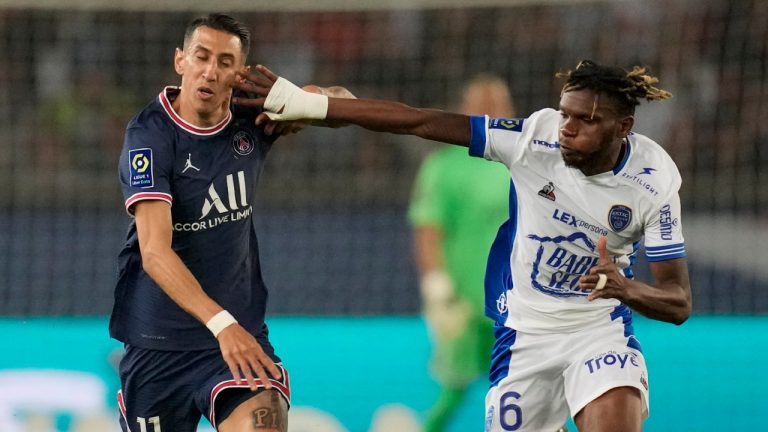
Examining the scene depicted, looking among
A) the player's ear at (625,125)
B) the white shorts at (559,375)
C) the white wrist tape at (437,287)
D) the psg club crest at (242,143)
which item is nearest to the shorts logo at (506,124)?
the player's ear at (625,125)

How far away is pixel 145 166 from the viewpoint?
16.8 ft

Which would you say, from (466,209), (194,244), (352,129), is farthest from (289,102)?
(352,129)

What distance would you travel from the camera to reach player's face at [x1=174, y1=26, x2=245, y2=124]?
17.0ft

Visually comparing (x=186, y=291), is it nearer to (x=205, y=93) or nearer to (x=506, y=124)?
→ (x=205, y=93)

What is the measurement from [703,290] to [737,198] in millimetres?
1092

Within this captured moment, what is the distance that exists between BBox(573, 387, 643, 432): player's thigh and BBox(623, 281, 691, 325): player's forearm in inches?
14.0

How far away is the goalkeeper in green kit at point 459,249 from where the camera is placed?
7633 mm

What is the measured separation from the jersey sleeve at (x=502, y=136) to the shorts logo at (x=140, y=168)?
53.2 inches

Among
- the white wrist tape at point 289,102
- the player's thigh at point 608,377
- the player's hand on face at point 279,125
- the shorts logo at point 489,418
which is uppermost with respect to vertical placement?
the white wrist tape at point 289,102

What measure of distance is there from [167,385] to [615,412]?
1.90m

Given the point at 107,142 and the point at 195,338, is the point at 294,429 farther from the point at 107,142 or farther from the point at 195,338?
the point at 107,142

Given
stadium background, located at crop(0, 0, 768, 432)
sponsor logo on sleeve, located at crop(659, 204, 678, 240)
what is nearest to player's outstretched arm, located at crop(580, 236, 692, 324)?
sponsor logo on sleeve, located at crop(659, 204, 678, 240)

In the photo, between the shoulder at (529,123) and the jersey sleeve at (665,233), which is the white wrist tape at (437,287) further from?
the jersey sleeve at (665,233)

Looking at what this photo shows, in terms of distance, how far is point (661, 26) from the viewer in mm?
10172
